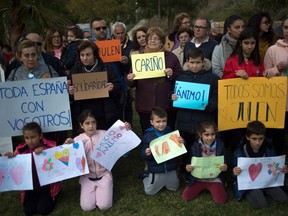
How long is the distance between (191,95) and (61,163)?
5.91 ft

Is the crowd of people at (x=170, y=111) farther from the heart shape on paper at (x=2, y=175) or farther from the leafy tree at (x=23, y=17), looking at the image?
the leafy tree at (x=23, y=17)

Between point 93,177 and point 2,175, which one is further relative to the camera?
point 93,177

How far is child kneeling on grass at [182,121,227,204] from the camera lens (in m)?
4.12

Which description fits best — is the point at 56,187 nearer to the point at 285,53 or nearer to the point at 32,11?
the point at 285,53

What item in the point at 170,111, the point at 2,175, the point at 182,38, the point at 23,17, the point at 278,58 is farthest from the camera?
the point at 23,17

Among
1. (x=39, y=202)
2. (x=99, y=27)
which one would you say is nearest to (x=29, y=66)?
(x=39, y=202)

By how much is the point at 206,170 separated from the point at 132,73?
160 cm

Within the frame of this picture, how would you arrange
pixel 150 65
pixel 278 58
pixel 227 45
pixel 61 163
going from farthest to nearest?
pixel 227 45 < pixel 150 65 < pixel 278 58 < pixel 61 163

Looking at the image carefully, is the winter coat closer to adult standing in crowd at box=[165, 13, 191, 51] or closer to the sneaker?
the sneaker

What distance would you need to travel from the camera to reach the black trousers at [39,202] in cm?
399

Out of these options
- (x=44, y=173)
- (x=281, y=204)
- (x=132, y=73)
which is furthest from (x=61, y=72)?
(x=281, y=204)

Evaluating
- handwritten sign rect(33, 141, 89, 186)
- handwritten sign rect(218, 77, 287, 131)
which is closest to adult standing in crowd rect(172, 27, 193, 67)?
handwritten sign rect(218, 77, 287, 131)

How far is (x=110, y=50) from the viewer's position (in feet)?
17.9

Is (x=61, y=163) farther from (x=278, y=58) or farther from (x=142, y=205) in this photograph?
(x=278, y=58)
